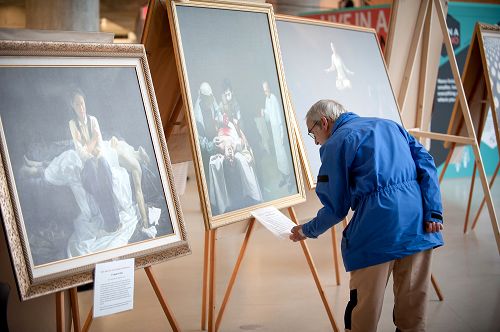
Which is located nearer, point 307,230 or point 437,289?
point 307,230

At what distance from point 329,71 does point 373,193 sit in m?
1.55

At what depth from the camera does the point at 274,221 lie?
270 centimetres

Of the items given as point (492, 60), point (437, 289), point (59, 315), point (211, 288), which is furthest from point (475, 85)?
point (59, 315)

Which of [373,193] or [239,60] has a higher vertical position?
[239,60]

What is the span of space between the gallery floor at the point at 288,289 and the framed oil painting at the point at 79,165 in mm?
583

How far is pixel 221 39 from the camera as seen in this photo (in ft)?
9.09

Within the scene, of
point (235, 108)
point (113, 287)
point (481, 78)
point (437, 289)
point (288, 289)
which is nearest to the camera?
point (113, 287)

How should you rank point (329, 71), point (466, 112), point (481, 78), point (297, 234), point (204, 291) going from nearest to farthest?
point (297, 234), point (204, 291), point (329, 71), point (466, 112), point (481, 78)

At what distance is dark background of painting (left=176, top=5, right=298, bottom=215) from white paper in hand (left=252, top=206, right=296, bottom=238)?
0.32ft

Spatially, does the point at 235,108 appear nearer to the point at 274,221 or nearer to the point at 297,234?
the point at 274,221

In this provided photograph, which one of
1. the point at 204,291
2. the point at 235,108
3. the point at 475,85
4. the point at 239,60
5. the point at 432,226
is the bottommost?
the point at 204,291

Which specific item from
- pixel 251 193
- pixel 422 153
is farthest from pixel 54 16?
pixel 422 153

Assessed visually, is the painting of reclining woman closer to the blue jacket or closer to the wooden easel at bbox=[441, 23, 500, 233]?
the blue jacket

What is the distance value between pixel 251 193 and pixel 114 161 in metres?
0.78
